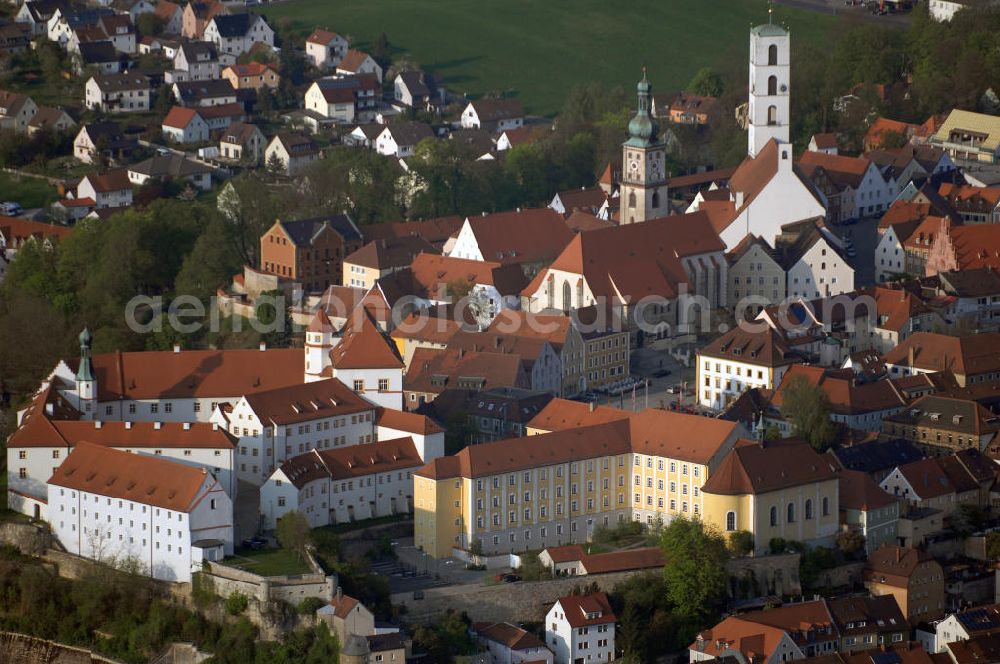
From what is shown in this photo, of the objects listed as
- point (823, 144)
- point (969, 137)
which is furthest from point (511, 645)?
point (969, 137)

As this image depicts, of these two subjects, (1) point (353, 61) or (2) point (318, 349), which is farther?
(1) point (353, 61)

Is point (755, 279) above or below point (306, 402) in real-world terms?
above

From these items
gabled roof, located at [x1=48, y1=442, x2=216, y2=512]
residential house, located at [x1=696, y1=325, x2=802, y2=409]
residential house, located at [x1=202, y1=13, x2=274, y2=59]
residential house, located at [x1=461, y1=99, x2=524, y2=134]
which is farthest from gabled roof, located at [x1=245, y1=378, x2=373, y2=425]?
residential house, located at [x1=202, y1=13, x2=274, y2=59]

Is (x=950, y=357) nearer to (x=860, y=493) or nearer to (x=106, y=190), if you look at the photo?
(x=860, y=493)

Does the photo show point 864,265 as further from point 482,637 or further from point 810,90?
point 482,637

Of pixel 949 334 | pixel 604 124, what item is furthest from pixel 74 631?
pixel 604 124

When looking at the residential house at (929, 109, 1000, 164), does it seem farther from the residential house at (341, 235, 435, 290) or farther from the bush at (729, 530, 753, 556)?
the bush at (729, 530, 753, 556)
